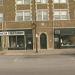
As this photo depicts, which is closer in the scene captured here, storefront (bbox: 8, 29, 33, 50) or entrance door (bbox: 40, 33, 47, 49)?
entrance door (bbox: 40, 33, 47, 49)

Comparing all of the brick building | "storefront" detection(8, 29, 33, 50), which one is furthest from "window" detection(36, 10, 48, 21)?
"storefront" detection(8, 29, 33, 50)

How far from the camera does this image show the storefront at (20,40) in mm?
51938

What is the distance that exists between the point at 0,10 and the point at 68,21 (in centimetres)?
1135

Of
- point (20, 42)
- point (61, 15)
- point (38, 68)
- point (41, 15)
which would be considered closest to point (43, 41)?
point (20, 42)

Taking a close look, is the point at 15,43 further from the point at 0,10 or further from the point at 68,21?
the point at 68,21

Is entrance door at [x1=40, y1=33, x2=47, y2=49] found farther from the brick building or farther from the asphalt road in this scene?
the asphalt road

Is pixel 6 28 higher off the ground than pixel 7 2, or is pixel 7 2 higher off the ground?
pixel 7 2

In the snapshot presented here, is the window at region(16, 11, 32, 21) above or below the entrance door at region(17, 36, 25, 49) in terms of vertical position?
above

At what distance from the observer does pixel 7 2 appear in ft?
173

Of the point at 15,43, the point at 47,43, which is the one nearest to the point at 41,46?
the point at 47,43

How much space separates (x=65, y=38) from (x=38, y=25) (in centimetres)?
491

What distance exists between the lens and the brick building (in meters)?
51.8

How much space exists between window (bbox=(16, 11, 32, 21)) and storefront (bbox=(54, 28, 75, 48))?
5.04m

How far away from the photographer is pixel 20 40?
171ft
